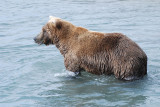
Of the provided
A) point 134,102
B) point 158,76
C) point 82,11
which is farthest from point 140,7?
point 134,102

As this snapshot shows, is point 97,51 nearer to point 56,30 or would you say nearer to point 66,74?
point 66,74

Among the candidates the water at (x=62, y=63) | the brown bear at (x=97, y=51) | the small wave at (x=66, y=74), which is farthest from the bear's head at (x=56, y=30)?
the water at (x=62, y=63)

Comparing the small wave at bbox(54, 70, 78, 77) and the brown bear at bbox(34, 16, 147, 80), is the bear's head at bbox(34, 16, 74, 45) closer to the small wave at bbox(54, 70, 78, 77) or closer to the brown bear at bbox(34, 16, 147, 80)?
the brown bear at bbox(34, 16, 147, 80)

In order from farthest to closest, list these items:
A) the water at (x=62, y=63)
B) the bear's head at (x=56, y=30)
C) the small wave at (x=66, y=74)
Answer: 1. the bear's head at (x=56, y=30)
2. the small wave at (x=66, y=74)
3. the water at (x=62, y=63)

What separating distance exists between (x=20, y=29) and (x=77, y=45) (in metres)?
6.73

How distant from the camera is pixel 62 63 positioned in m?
10.5

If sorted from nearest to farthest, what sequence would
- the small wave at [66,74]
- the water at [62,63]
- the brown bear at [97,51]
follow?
the water at [62,63] < the brown bear at [97,51] < the small wave at [66,74]

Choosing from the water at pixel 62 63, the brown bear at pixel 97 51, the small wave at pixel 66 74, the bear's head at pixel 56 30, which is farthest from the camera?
the bear's head at pixel 56 30

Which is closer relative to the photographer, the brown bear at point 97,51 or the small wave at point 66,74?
the brown bear at point 97,51

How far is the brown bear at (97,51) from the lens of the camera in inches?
318

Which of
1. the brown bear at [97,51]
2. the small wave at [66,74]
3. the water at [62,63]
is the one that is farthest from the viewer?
the small wave at [66,74]

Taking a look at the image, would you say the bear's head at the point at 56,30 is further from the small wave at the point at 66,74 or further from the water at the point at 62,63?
the water at the point at 62,63

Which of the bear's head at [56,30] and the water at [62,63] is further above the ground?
the bear's head at [56,30]

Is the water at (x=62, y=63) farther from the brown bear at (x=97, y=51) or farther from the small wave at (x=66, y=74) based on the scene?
the brown bear at (x=97, y=51)
